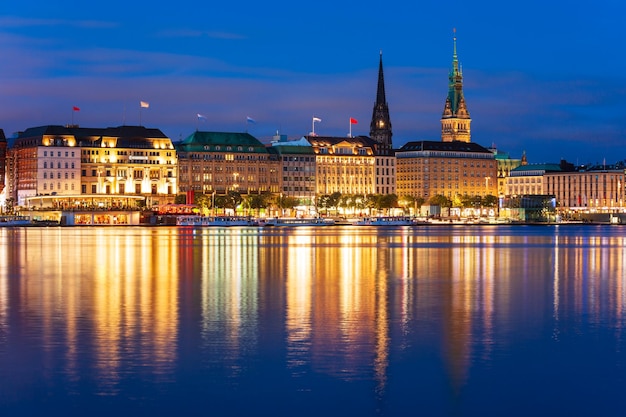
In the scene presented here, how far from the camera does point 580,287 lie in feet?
135

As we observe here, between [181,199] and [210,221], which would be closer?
[210,221]

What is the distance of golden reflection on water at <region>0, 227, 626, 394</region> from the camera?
23516 mm

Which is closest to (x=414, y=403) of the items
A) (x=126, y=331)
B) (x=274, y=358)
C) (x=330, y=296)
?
(x=274, y=358)

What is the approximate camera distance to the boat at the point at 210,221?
171875 mm

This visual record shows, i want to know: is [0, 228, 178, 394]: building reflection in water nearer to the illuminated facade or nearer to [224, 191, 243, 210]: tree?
the illuminated facade

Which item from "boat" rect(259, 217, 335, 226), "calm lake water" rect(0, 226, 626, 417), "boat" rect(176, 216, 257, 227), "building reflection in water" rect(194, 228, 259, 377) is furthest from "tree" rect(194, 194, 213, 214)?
"calm lake water" rect(0, 226, 626, 417)

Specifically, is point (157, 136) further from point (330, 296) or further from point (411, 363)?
point (411, 363)

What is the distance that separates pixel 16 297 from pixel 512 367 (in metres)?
20.3

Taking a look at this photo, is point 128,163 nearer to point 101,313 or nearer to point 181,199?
point 181,199

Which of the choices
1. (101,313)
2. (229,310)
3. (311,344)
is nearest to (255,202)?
(229,310)

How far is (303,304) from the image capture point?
1321 inches

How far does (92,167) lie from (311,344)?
6737 inches

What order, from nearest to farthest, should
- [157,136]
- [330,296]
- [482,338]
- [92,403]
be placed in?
[92,403] → [482,338] → [330,296] → [157,136]

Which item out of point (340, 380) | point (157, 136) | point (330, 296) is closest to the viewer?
point (340, 380)
